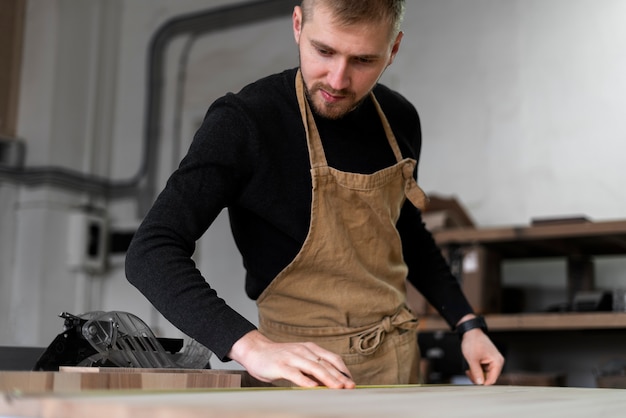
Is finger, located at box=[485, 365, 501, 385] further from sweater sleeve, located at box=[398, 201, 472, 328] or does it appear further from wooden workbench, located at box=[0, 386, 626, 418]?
wooden workbench, located at box=[0, 386, 626, 418]

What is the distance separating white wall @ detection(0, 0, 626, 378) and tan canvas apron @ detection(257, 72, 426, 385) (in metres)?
2.07

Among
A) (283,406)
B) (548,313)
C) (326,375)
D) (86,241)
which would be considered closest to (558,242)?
(548,313)

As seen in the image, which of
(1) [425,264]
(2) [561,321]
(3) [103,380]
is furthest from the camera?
(2) [561,321]

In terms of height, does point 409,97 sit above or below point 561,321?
above

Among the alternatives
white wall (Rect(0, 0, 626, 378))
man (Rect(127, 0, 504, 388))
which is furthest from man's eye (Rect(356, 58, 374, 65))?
white wall (Rect(0, 0, 626, 378))

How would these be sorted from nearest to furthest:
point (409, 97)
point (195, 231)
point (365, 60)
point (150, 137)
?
point (195, 231)
point (365, 60)
point (409, 97)
point (150, 137)

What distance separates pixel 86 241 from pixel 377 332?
10.8 ft

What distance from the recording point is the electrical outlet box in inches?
171

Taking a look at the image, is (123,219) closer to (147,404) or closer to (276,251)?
(276,251)

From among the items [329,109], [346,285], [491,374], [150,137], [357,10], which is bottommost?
[491,374]

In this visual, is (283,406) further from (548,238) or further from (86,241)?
(86,241)

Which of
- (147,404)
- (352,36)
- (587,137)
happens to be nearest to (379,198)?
(352,36)

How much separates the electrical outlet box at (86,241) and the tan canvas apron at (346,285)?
10.3 ft

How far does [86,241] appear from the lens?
172 inches
